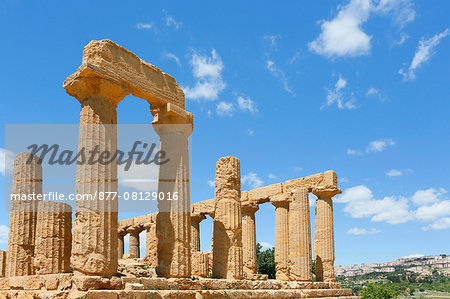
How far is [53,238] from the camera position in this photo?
51.2ft

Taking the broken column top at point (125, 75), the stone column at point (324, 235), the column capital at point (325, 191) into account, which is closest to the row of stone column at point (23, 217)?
the broken column top at point (125, 75)

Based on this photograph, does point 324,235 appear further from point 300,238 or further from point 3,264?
point 3,264

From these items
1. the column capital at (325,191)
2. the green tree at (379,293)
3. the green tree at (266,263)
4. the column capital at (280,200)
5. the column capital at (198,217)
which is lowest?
the green tree at (379,293)

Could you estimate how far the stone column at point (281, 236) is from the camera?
2528cm

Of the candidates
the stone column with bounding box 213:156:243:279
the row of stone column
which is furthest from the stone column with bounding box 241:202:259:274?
the row of stone column

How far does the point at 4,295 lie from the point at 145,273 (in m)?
5.42

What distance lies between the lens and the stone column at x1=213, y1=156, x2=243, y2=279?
1759 cm

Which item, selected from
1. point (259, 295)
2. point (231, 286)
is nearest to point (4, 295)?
point (231, 286)

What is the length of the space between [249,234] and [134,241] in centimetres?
1311

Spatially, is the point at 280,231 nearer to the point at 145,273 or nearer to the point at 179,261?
the point at 145,273

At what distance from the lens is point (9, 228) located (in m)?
18.4

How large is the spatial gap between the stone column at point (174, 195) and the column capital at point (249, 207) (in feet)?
37.3

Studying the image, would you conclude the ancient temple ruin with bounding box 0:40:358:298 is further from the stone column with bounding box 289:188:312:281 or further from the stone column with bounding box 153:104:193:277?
the stone column with bounding box 289:188:312:281

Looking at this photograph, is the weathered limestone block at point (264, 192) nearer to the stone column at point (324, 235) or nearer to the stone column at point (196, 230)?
the stone column at point (324, 235)
